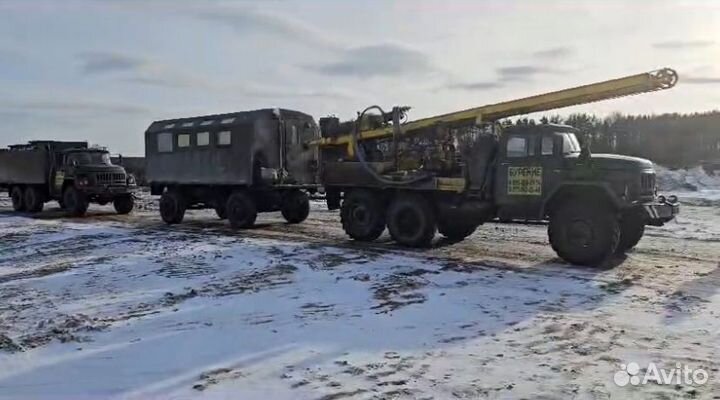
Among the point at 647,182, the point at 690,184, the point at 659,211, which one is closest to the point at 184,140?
the point at 647,182

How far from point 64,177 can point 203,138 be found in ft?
29.0

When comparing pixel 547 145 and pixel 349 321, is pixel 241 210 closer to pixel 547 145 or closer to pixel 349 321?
pixel 547 145

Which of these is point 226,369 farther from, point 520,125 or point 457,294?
point 520,125

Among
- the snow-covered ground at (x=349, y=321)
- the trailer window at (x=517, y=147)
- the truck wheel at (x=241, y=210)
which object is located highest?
the trailer window at (x=517, y=147)

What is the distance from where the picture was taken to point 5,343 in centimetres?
725

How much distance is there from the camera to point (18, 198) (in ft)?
92.5

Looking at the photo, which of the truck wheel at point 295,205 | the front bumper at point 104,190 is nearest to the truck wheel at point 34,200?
the front bumper at point 104,190

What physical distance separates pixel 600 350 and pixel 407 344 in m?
1.88

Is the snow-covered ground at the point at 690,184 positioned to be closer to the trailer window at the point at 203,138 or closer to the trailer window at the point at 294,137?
the trailer window at the point at 294,137

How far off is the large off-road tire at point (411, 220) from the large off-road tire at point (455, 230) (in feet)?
2.53

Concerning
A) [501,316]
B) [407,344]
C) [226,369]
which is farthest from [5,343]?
[501,316]

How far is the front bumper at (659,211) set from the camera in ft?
38.2

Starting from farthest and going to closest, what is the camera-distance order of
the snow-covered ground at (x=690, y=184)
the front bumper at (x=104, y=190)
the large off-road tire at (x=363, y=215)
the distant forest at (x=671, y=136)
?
the distant forest at (x=671, y=136) → the snow-covered ground at (x=690, y=184) → the front bumper at (x=104, y=190) → the large off-road tire at (x=363, y=215)

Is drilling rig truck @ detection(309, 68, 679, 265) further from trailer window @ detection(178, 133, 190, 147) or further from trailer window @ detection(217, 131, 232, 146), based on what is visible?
trailer window @ detection(178, 133, 190, 147)
